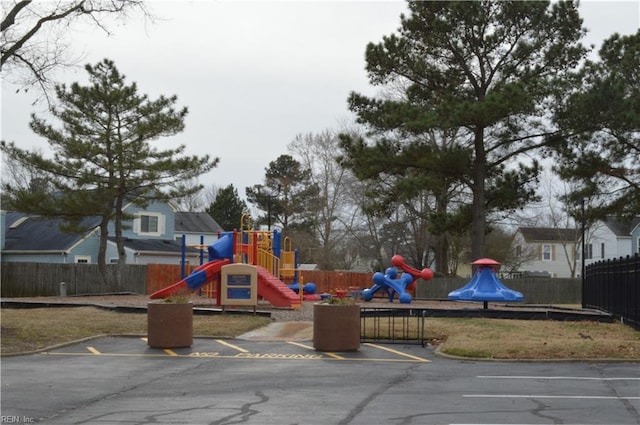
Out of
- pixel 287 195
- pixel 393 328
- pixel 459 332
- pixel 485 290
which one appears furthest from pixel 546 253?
pixel 393 328

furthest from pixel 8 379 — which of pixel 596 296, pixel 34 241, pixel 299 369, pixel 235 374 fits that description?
pixel 34 241

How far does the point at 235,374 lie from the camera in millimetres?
14047

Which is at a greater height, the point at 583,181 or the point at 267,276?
the point at 583,181

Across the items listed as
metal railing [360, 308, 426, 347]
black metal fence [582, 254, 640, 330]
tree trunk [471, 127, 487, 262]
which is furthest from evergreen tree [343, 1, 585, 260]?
metal railing [360, 308, 426, 347]

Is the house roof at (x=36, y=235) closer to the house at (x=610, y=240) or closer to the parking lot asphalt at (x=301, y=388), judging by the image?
the parking lot asphalt at (x=301, y=388)

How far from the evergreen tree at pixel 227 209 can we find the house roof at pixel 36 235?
958 inches

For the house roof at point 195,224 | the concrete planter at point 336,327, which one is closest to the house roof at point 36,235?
the house roof at point 195,224

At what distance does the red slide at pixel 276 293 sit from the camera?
3033cm

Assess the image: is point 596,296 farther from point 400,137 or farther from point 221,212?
point 221,212

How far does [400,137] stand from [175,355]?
92.0ft

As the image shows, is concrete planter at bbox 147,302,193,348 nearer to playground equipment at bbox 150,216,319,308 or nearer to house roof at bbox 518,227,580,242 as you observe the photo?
playground equipment at bbox 150,216,319,308

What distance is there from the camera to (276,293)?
30656 millimetres

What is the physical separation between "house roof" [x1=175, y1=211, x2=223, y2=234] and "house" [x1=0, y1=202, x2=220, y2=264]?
17.2 feet

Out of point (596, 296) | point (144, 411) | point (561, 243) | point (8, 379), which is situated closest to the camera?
point (144, 411)
